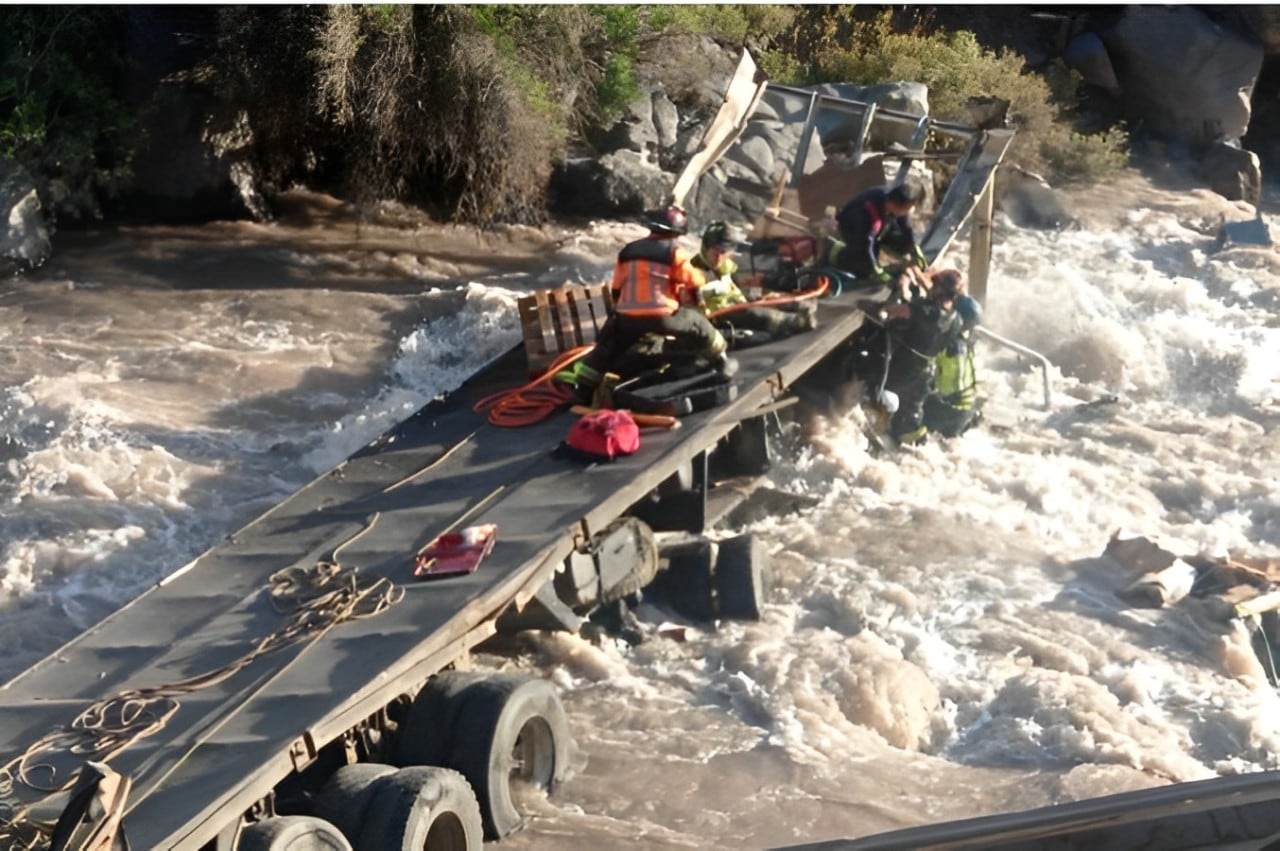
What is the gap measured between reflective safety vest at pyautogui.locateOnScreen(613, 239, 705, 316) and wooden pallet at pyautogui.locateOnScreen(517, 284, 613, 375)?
0.92 metres

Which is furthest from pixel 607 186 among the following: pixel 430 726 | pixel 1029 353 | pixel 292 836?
pixel 292 836

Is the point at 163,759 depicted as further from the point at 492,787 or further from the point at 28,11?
the point at 28,11

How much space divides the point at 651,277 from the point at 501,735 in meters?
3.85

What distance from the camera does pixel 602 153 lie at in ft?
62.5

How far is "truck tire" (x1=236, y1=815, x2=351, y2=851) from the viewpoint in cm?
645

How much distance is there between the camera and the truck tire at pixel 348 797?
23.0 ft

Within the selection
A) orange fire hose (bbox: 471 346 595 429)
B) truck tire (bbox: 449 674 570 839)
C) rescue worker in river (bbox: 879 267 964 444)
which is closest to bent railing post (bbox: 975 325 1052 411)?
rescue worker in river (bbox: 879 267 964 444)

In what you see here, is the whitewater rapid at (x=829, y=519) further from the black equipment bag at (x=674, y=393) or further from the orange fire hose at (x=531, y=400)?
the orange fire hose at (x=531, y=400)

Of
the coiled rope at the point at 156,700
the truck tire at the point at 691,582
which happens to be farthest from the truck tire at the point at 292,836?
the truck tire at the point at 691,582

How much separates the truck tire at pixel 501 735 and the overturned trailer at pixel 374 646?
0.01 metres

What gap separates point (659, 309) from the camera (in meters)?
10.6

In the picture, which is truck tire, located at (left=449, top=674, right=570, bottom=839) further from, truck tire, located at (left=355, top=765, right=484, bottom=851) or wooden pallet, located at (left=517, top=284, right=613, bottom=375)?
wooden pallet, located at (left=517, top=284, right=613, bottom=375)

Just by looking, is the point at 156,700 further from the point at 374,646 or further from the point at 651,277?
the point at 651,277

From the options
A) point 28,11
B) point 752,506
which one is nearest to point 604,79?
point 28,11
